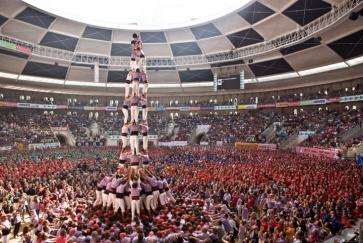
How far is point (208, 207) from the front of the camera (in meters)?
12.1

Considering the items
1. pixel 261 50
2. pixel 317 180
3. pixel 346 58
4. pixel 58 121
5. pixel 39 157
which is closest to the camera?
pixel 317 180

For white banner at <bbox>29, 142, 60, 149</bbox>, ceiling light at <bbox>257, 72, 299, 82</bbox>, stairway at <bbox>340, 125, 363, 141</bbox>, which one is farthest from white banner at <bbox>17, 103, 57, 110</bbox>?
stairway at <bbox>340, 125, 363, 141</bbox>

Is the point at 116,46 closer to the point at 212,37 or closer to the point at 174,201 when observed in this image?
the point at 212,37

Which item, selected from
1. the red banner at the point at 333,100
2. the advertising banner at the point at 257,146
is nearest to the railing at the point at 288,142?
the advertising banner at the point at 257,146

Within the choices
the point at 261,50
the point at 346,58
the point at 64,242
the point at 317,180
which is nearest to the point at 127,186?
the point at 64,242

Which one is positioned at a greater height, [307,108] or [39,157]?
[307,108]

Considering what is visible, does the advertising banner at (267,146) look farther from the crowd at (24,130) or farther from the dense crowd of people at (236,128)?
the crowd at (24,130)

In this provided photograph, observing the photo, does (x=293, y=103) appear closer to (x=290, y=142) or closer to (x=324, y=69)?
(x=324, y=69)

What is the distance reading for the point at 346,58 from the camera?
111 ft

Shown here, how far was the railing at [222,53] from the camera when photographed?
26.6 metres

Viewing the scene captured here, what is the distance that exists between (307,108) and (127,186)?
40355 mm

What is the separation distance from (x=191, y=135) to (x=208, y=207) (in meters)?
36.0

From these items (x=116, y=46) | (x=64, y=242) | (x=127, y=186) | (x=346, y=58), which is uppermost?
(x=116, y=46)

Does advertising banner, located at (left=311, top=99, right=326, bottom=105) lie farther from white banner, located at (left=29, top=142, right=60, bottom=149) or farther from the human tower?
white banner, located at (left=29, top=142, right=60, bottom=149)
